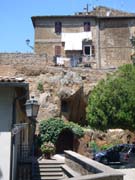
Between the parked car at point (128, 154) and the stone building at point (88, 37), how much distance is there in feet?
64.4

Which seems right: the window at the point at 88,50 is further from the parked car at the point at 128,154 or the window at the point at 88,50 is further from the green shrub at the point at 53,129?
the parked car at the point at 128,154

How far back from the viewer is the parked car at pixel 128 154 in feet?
89.0

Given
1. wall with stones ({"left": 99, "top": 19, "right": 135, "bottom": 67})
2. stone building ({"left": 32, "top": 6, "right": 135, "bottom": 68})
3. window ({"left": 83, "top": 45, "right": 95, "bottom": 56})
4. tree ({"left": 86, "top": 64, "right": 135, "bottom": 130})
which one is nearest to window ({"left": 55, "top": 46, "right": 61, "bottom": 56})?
stone building ({"left": 32, "top": 6, "right": 135, "bottom": 68})

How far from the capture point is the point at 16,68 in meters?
38.6

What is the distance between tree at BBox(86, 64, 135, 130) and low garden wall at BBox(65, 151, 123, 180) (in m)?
8.72

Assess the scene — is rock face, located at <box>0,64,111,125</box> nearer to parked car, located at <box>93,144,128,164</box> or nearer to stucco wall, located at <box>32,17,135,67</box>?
stucco wall, located at <box>32,17,135,67</box>

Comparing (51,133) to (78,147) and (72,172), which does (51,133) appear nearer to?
(78,147)

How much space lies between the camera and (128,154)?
2761 centimetres

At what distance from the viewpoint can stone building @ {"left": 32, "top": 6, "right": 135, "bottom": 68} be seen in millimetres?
47000

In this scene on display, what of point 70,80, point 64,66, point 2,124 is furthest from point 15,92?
point 64,66

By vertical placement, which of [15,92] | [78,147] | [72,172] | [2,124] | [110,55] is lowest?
[78,147]

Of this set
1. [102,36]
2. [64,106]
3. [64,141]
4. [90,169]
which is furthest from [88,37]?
[90,169]

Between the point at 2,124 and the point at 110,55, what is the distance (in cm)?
3715

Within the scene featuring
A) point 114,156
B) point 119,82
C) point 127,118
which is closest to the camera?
point 127,118
